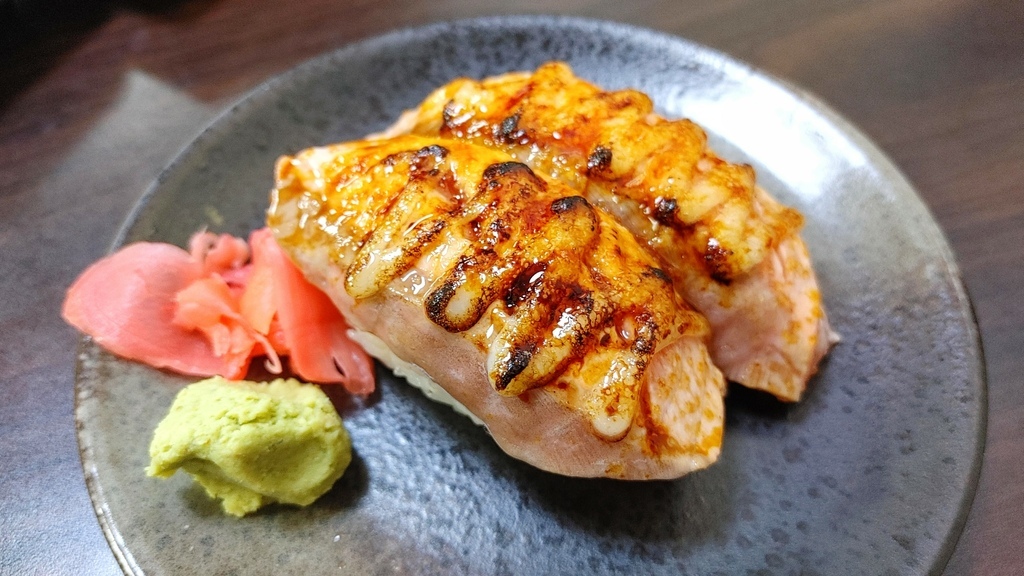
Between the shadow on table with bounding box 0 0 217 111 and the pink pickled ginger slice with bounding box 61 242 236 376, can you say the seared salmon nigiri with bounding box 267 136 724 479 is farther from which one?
the shadow on table with bounding box 0 0 217 111

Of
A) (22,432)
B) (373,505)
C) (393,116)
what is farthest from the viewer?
(393,116)

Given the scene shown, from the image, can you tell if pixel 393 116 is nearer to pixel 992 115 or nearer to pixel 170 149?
pixel 170 149

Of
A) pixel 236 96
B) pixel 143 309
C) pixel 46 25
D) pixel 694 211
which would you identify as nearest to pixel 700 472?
pixel 694 211

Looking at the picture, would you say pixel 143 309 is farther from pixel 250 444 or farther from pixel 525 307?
pixel 525 307

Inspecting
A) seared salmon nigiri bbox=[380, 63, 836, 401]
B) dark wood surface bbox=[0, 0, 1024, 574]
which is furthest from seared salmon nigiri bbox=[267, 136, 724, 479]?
dark wood surface bbox=[0, 0, 1024, 574]

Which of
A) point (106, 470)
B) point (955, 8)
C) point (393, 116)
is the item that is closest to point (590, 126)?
point (393, 116)
